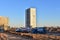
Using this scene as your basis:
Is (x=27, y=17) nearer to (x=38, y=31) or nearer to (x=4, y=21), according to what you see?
(x=4, y=21)

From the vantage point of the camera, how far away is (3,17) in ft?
342

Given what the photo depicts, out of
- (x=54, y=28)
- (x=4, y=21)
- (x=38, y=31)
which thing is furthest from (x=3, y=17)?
(x=38, y=31)

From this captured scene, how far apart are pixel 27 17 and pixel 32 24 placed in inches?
296

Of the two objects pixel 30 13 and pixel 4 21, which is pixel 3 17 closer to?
pixel 4 21

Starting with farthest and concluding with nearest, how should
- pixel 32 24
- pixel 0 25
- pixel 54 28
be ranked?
pixel 0 25 → pixel 32 24 → pixel 54 28

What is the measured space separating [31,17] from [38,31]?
50259 mm

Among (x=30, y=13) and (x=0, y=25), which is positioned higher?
(x=30, y=13)

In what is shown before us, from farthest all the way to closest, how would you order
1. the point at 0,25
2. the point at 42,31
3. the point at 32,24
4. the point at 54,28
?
1. the point at 0,25
2. the point at 32,24
3. the point at 54,28
4. the point at 42,31

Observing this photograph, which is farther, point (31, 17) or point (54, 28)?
point (31, 17)

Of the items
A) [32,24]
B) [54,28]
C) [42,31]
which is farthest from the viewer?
[32,24]

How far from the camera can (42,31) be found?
45625mm

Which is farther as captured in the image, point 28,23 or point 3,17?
point 3,17

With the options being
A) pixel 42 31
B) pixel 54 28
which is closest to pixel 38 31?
pixel 42 31

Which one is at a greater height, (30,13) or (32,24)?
(30,13)
